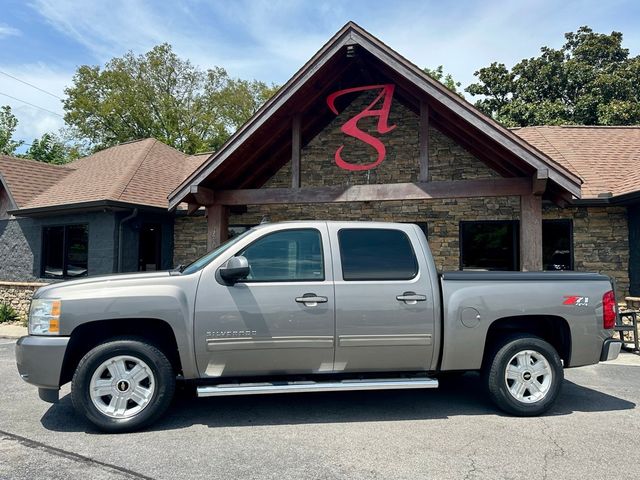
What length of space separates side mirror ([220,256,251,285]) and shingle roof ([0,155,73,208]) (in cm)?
1180

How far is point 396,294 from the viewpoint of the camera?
4.51 metres

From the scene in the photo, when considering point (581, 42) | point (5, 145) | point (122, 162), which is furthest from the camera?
point (5, 145)

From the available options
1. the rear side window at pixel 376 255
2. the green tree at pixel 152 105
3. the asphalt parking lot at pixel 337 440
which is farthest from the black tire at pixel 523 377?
the green tree at pixel 152 105

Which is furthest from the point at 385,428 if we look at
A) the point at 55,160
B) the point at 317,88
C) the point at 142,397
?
the point at 55,160

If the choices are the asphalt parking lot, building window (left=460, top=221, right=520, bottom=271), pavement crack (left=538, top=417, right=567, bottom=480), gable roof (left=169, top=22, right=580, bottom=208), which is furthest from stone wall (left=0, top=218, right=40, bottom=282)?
pavement crack (left=538, top=417, right=567, bottom=480)

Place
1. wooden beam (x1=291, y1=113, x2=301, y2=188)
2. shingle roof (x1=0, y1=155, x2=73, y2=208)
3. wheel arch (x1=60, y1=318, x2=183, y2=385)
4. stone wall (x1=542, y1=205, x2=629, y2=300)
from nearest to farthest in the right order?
wheel arch (x1=60, y1=318, x2=183, y2=385), wooden beam (x1=291, y1=113, x2=301, y2=188), stone wall (x1=542, y1=205, x2=629, y2=300), shingle roof (x1=0, y1=155, x2=73, y2=208)

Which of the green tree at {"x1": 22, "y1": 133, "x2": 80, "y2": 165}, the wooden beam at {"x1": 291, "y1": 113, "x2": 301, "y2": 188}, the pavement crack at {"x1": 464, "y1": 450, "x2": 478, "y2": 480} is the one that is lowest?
the pavement crack at {"x1": 464, "y1": 450, "x2": 478, "y2": 480}

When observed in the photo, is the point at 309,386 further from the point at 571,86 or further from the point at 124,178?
the point at 571,86

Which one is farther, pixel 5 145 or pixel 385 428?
pixel 5 145

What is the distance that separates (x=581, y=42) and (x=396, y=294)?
30816 mm

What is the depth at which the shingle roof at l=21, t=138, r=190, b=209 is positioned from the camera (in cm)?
1238

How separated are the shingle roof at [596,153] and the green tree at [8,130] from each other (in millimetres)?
38817

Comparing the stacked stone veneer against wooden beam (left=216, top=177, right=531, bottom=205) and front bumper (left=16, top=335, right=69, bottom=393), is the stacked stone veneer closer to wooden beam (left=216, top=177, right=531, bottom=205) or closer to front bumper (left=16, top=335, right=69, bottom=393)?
wooden beam (left=216, top=177, right=531, bottom=205)

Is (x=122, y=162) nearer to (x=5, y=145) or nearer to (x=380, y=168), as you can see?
(x=380, y=168)
